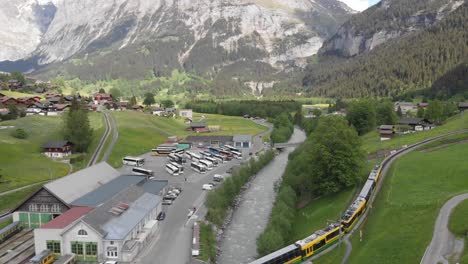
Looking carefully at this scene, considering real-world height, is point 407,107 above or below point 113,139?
above

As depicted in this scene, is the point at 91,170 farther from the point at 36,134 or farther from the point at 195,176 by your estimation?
the point at 36,134

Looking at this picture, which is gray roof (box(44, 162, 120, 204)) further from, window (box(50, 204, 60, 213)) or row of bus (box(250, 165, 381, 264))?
row of bus (box(250, 165, 381, 264))

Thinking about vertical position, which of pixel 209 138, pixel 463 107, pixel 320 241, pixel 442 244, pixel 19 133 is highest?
pixel 463 107

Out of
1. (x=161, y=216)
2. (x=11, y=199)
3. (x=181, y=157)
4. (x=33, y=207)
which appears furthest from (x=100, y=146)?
(x=161, y=216)

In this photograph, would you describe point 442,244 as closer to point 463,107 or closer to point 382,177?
point 382,177

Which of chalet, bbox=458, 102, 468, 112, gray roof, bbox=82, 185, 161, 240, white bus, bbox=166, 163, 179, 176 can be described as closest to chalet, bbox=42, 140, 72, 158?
white bus, bbox=166, 163, 179, 176

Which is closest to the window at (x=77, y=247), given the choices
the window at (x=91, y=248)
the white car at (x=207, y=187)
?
the window at (x=91, y=248)
